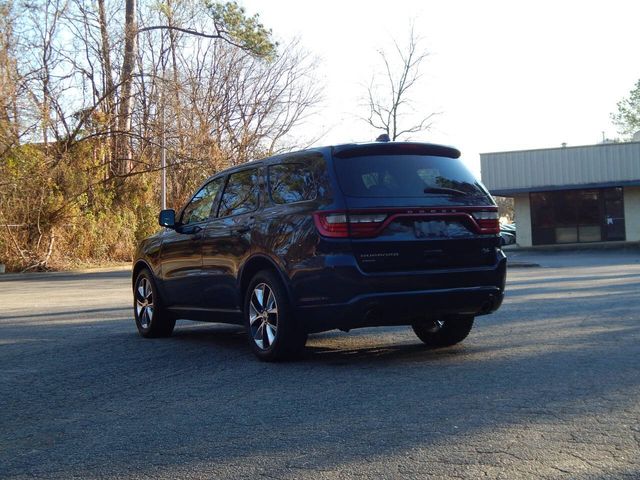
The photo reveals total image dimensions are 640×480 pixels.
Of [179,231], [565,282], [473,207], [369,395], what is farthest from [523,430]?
[565,282]

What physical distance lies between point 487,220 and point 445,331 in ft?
4.42

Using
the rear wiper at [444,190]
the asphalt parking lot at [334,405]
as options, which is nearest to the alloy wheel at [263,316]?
the asphalt parking lot at [334,405]

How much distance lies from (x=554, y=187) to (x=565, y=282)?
72.8 feet

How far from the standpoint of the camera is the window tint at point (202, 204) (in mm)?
8547

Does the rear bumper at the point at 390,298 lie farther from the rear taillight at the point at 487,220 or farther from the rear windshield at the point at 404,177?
the rear windshield at the point at 404,177

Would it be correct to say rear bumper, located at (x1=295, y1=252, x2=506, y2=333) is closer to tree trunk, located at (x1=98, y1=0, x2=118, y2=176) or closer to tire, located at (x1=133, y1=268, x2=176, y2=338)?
tire, located at (x1=133, y1=268, x2=176, y2=338)

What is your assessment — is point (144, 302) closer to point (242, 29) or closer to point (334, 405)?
point (334, 405)

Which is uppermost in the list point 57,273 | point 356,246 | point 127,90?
point 127,90

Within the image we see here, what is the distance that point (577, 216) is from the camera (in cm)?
3788

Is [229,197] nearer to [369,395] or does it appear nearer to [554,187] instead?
[369,395]

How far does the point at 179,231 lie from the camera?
346 inches

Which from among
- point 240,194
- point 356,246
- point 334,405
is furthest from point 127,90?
point 334,405

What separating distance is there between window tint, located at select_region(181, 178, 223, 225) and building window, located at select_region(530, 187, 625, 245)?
31.7 meters

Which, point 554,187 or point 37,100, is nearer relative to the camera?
point 37,100
